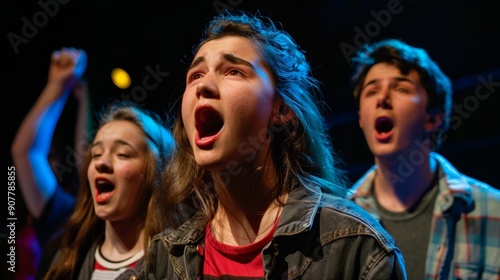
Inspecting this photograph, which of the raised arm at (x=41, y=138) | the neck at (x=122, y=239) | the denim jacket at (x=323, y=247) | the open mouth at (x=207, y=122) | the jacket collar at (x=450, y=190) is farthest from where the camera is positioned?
the raised arm at (x=41, y=138)

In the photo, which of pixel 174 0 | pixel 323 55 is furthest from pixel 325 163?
pixel 174 0

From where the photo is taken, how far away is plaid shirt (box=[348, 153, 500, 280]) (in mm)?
2580

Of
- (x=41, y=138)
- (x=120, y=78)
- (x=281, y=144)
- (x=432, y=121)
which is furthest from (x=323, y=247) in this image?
(x=120, y=78)

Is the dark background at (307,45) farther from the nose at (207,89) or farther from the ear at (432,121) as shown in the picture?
the nose at (207,89)

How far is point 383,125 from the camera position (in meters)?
2.93

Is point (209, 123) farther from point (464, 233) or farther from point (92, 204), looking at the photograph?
point (464, 233)

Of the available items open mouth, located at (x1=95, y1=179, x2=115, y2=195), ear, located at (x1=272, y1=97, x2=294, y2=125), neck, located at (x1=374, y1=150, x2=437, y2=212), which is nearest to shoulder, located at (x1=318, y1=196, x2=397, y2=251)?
ear, located at (x1=272, y1=97, x2=294, y2=125)

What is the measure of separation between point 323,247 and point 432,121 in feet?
5.59

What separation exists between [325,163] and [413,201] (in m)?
1.16

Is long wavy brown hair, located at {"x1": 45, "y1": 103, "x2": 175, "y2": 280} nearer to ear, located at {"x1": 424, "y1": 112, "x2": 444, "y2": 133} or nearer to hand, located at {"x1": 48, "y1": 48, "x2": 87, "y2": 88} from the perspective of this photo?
hand, located at {"x1": 48, "y1": 48, "x2": 87, "y2": 88}

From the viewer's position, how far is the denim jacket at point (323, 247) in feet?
5.14

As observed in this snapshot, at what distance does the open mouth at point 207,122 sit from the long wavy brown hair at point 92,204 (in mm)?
761

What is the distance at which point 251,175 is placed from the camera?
6.15ft

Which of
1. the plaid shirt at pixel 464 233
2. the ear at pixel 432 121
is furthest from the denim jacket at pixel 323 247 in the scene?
the ear at pixel 432 121
